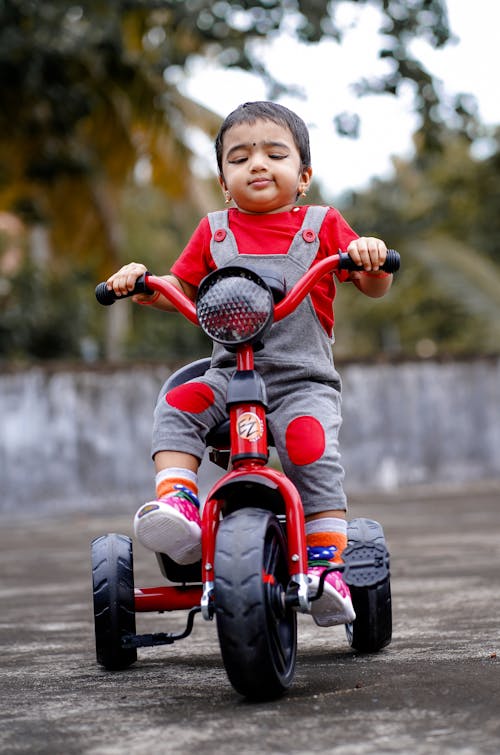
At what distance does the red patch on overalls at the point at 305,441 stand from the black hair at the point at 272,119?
0.85 meters

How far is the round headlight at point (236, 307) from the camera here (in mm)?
3184

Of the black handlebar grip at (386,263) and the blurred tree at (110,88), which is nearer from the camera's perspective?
the black handlebar grip at (386,263)

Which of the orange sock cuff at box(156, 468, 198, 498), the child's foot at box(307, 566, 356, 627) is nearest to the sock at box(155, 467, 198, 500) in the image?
the orange sock cuff at box(156, 468, 198, 498)

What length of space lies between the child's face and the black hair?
0.05 feet

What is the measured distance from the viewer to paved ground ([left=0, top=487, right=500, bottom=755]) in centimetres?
255

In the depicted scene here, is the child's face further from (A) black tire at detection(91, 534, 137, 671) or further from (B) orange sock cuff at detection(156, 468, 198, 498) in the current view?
(A) black tire at detection(91, 534, 137, 671)

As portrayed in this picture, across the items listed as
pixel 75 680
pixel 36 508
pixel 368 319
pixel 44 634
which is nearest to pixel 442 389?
pixel 36 508

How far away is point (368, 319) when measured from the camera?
3778 cm

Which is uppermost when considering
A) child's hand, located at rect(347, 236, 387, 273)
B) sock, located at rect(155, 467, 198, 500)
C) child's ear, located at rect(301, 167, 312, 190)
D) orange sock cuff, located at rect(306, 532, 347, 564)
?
child's ear, located at rect(301, 167, 312, 190)

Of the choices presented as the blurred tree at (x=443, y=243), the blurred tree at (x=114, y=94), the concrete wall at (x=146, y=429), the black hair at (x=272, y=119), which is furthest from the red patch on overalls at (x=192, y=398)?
Result: the concrete wall at (x=146, y=429)

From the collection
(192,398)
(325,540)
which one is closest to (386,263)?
(192,398)

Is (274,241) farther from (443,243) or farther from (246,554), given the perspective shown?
(443,243)

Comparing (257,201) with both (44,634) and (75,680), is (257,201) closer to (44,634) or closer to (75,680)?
(75,680)

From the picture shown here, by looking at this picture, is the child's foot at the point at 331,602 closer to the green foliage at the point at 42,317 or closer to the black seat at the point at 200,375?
the black seat at the point at 200,375
